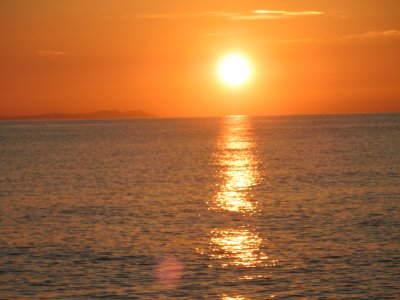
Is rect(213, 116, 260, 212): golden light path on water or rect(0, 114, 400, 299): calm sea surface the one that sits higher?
rect(213, 116, 260, 212): golden light path on water

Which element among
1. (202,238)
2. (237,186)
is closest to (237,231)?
(202,238)

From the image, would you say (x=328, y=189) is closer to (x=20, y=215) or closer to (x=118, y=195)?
(x=118, y=195)

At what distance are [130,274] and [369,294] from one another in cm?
1131

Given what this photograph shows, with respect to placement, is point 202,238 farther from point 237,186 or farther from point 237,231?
point 237,186

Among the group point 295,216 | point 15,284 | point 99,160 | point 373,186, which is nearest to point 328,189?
point 373,186

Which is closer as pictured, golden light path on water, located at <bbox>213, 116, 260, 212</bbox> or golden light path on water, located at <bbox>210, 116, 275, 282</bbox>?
golden light path on water, located at <bbox>210, 116, 275, 282</bbox>

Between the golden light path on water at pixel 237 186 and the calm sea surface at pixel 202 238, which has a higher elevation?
the golden light path on water at pixel 237 186

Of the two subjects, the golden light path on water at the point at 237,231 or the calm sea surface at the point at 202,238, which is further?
the golden light path on water at the point at 237,231

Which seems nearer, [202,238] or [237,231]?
[202,238]

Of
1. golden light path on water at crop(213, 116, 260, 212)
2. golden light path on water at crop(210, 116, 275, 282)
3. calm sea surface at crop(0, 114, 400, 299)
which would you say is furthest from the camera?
golden light path on water at crop(213, 116, 260, 212)

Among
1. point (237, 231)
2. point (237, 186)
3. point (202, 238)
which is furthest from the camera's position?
point (237, 186)

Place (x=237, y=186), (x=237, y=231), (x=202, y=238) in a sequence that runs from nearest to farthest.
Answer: (x=202, y=238) → (x=237, y=231) → (x=237, y=186)

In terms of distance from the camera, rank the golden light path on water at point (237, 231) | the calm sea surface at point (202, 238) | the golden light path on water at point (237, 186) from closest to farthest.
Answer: the calm sea surface at point (202, 238), the golden light path on water at point (237, 231), the golden light path on water at point (237, 186)

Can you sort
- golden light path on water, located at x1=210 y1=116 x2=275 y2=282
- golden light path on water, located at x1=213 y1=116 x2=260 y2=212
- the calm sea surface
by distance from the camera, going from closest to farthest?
1. the calm sea surface
2. golden light path on water, located at x1=210 y1=116 x2=275 y2=282
3. golden light path on water, located at x1=213 y1=116 x2=260 y2=212
